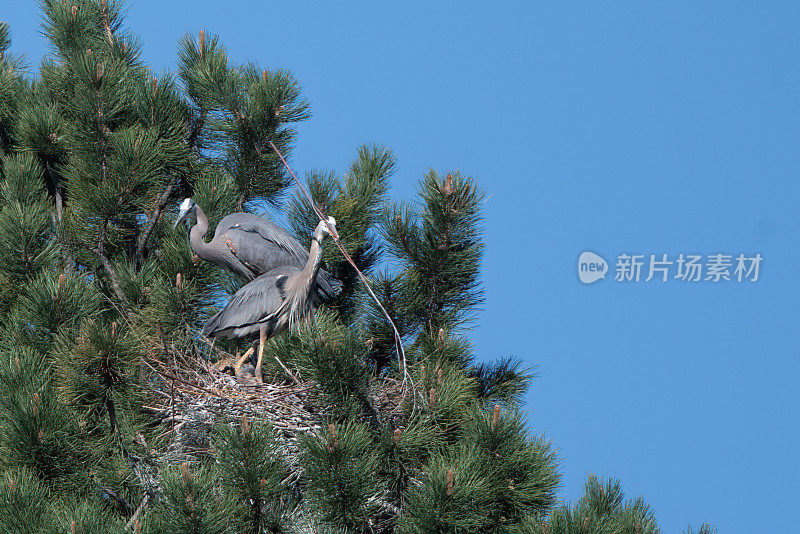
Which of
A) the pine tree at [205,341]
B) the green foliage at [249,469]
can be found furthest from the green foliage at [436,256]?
the green foliage at [249,469]

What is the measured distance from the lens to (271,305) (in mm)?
8367

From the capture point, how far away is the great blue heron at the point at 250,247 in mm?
8836

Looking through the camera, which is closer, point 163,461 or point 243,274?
point 163,461

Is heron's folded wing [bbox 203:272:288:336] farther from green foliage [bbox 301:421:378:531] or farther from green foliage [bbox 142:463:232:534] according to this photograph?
green foliage [bbox 142:463:232:534]

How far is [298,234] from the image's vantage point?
30.8 ft

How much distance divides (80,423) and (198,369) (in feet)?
2.69

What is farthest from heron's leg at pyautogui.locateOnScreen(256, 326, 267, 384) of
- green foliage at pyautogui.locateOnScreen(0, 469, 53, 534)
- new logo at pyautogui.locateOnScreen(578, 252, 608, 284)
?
new logo at pyautogui.locateOnScreen(578, 252, 608, 284)

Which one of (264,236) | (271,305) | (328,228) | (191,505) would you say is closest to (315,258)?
(328,228)

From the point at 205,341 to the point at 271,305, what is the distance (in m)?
0.52

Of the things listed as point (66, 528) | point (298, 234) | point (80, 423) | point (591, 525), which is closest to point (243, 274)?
point (298, 234)

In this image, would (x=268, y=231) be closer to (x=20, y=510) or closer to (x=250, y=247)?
(x=250, y=247)

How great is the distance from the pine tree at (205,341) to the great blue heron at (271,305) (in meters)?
0.19

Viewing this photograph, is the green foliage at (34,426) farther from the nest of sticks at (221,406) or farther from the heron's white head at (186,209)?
the heron's white head at (186,209)

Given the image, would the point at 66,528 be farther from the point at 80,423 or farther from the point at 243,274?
the point at 243,274
